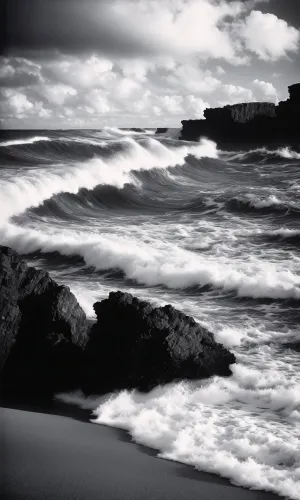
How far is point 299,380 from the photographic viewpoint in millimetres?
6238

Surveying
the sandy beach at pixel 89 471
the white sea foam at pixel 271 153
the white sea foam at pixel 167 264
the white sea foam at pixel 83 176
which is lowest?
the sandy beach at pixel 89 471

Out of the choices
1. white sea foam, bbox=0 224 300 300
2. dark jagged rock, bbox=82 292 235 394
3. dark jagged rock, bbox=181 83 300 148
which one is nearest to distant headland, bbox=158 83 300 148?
dark jagged rock, bbox=181 83 300 148

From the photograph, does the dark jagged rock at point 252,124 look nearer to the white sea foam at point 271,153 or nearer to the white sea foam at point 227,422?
the white sea foam at point 271,153

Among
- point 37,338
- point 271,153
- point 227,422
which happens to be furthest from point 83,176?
point 271,153

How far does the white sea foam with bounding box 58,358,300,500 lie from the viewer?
14.7 ft

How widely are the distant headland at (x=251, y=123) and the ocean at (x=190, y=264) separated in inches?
1016

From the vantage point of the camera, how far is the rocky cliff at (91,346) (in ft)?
19.7

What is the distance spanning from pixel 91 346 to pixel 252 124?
184 feet

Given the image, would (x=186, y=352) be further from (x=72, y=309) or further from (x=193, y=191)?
(x=193, y=191)

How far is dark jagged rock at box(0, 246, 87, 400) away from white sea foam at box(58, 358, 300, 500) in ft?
1.06

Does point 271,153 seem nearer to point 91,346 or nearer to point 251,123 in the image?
point 251,123

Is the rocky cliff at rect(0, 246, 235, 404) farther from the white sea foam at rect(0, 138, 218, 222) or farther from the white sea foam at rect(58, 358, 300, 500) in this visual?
the white sea foam at rect(0, 138, 218, 222)

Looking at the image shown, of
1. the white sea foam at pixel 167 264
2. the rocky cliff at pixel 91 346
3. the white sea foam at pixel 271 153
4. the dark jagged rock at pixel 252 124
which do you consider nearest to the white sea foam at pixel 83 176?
the white sea foam at pixel 167 264

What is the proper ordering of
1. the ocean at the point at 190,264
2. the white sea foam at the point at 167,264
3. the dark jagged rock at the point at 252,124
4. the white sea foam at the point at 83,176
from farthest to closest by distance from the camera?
the dark jagged rock at the point at 252,124
the white sea foam at the point at 83,176
the white sea foam at the point at 167,264
the ocean at the point at 190,264
